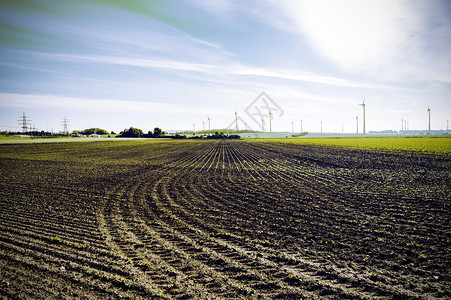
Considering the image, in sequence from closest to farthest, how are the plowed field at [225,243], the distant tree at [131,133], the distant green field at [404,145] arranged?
the plowed field at [225,243] → the distant green field at [404,145] → the distant tree at [131,133]

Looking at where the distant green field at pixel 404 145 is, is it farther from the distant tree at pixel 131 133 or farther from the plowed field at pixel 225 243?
the distant tree at pixel 131 133

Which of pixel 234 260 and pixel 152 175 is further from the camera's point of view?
pixel 152 175

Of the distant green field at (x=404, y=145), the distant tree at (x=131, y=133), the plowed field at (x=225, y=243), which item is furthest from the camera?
the distant tree at (x=131, y=133)

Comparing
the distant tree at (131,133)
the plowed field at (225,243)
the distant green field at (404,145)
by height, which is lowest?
the plowed field at (225,243)

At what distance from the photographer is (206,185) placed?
15.3 metres

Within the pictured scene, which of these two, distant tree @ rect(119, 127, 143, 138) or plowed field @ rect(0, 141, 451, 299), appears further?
distant tree @ rect(119, 127, 143, 138)

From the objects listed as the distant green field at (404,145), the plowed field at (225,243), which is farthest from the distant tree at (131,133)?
the plowed field at (225,243)

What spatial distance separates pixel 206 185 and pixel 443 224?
11.3 meters

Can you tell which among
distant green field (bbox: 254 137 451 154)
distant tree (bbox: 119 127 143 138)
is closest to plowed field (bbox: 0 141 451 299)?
distant green field (bbox: 254 137 451 154)

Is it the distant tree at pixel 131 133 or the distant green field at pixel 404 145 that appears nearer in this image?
the distant green field at pixel 404 145

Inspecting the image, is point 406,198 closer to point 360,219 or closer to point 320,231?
point 360,219

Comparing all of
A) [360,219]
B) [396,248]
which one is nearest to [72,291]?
[396,248]

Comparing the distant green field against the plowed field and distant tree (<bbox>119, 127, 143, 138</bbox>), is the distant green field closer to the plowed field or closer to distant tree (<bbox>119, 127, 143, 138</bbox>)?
the plowed field

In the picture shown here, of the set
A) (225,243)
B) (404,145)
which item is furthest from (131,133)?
(225,243)
